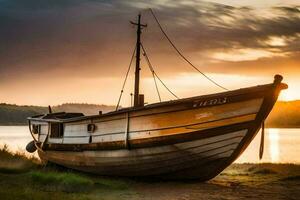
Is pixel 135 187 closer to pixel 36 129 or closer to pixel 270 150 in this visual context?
pixel 36 129

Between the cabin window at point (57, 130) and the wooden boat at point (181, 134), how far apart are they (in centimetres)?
227

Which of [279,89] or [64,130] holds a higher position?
[279,89]

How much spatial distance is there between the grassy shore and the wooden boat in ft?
2.13

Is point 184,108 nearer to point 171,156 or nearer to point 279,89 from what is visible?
point 171,156

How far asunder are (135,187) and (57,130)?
6.30 metres

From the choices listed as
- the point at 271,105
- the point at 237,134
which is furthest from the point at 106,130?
the point at 271,105

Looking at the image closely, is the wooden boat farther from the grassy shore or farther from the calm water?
the calm water

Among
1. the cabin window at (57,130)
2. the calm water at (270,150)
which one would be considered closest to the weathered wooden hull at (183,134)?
the cabin window at (57,130)

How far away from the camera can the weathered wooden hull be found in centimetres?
1463

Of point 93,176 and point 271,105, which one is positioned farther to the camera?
point 93,176

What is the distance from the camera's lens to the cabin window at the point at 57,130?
1975cm

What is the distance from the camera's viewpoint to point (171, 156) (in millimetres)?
15445

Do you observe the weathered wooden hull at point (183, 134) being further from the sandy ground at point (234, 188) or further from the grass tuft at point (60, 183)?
the grass tuft at point (60, 183)

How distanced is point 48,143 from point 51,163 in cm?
108
